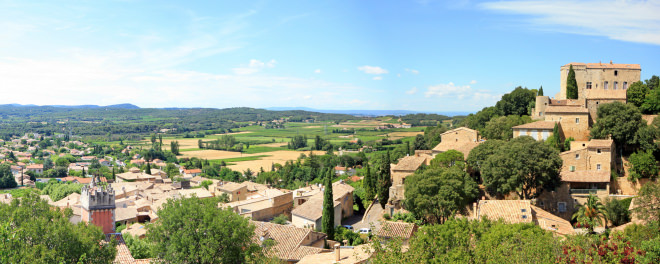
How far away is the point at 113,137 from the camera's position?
16750 centimetres

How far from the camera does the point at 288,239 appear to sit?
89.0 ft

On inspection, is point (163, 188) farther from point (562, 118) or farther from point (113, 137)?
point (113, 137)

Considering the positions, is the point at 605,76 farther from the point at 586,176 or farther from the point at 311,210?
the point at 311,210

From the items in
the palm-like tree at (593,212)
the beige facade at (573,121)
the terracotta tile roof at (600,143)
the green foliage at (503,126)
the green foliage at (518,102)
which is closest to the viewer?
the palm-like tree at (593,212)

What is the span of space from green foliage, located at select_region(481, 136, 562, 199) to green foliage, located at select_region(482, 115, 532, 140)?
306 inches

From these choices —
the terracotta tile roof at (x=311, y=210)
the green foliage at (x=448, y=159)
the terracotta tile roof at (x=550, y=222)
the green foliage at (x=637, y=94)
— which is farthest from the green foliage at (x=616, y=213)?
the terracotta tile roof at (x=311, y=210)

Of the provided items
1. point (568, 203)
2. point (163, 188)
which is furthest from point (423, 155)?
point (163, 188)

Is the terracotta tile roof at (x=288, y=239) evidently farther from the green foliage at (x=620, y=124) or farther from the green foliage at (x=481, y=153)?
the green foliage at (x=620, y=124)

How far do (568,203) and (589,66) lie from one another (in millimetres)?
15104

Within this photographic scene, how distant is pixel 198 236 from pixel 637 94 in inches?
1322

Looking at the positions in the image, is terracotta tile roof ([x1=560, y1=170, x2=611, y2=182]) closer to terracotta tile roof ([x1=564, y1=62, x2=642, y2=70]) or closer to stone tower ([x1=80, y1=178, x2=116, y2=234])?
terracotta tile roof ([x1=564, y1=62, x2=642, y2=70])

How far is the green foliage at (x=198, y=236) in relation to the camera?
62.1 ft

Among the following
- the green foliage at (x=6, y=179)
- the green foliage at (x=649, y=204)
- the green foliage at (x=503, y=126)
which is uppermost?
the green foliage at (x=503, y=126)

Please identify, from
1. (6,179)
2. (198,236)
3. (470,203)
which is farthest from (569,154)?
(6,179)
